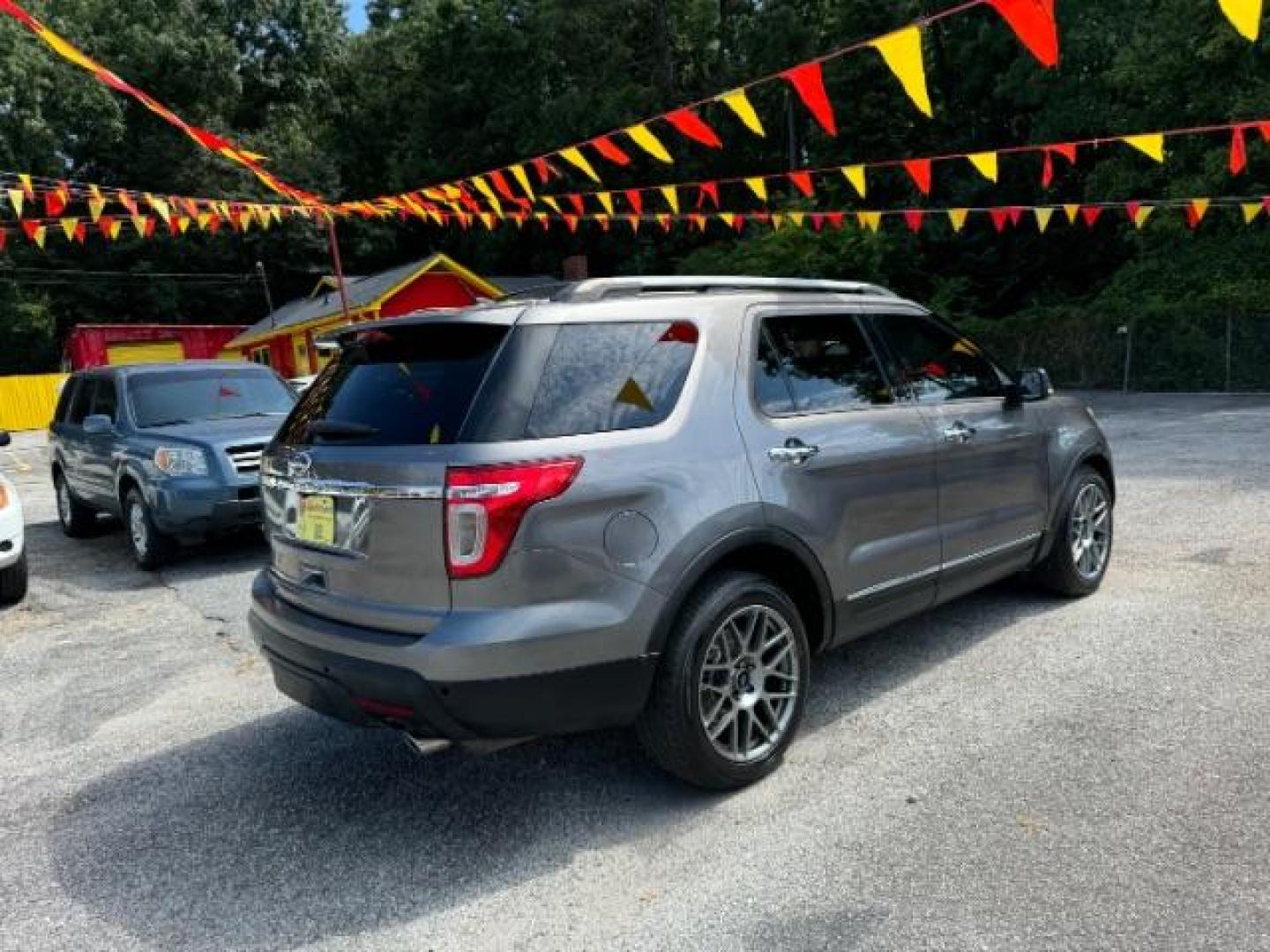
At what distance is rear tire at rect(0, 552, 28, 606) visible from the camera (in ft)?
22.3

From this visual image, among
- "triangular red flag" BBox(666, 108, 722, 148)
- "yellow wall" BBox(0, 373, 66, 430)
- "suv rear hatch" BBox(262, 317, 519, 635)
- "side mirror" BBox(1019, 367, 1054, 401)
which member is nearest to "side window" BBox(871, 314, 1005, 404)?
"side mirror" BBox(1019, 367, 1054, 401)

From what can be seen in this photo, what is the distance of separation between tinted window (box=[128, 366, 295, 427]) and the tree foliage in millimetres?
18301

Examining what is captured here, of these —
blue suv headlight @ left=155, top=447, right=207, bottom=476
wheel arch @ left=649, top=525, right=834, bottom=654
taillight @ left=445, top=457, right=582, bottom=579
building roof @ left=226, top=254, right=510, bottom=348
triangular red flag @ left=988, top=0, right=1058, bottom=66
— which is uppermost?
building roof @ left=226, top=254, right=510, bottom=348

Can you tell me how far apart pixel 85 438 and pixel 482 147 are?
121ft

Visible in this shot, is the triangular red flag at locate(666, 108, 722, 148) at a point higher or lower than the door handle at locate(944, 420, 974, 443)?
higher

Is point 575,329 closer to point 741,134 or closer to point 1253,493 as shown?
point 1253,493

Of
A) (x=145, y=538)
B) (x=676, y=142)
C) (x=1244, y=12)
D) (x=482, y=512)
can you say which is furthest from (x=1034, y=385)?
(x=676, y=142)

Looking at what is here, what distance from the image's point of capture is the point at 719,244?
3488cm

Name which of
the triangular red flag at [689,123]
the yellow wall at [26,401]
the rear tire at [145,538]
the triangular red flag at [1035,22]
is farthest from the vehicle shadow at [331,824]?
the yellow wall at [26,401]

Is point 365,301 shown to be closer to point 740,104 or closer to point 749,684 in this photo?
point 740,104

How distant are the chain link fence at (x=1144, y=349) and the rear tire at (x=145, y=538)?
19361 millimetres

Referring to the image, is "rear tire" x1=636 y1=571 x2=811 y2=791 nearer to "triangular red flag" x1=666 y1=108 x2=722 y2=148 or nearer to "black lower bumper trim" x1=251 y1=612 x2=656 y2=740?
"black lower bumper trim" x1=251 y1=612 x2=656 y2=740

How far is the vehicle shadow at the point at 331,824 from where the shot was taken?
2812mm

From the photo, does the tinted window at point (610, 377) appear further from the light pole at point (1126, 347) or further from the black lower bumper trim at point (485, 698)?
the light pole at point (1126, 347)
